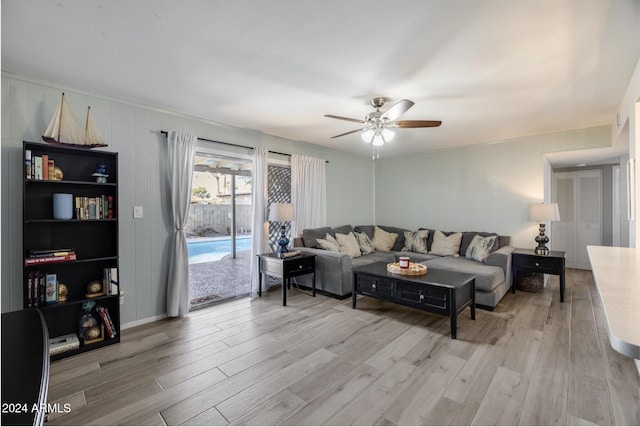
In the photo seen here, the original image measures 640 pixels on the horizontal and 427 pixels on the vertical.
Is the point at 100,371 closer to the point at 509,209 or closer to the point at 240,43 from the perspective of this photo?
the point at 240,43

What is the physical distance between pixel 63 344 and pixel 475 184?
5665mm

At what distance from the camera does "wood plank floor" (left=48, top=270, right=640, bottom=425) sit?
1.75 metres

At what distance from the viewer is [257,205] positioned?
410cm

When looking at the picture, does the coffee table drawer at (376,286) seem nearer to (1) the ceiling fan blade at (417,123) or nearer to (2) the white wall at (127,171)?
(1) the ceiling fan blade at (417,123)

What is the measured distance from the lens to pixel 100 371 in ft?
7.29

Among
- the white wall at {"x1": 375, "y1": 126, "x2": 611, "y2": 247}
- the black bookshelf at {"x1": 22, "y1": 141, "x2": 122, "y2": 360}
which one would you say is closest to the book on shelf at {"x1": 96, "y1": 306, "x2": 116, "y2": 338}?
the black bookshelf at {"x1": 22, "y1": 141, "x2": 122, "y2": 360}

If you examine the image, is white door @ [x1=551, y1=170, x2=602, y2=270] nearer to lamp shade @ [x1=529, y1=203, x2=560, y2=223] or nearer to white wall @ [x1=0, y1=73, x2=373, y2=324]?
lamp shade @ [x1=529, y1=203, x2=560, y2=223]

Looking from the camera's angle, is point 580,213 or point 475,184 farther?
point 580,213

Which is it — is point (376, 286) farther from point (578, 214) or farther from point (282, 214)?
point (578, 214)

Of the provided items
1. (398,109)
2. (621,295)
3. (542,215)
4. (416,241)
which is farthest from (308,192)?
(621,295)

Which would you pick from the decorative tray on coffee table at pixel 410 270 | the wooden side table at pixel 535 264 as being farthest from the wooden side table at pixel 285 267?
the wooden side table at pixel 535 264

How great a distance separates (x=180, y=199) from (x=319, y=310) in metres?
2.09

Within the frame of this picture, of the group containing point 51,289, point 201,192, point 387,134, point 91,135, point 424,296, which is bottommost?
point 424,296

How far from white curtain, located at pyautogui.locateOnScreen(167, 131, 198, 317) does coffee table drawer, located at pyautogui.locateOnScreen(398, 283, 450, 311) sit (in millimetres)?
2459
